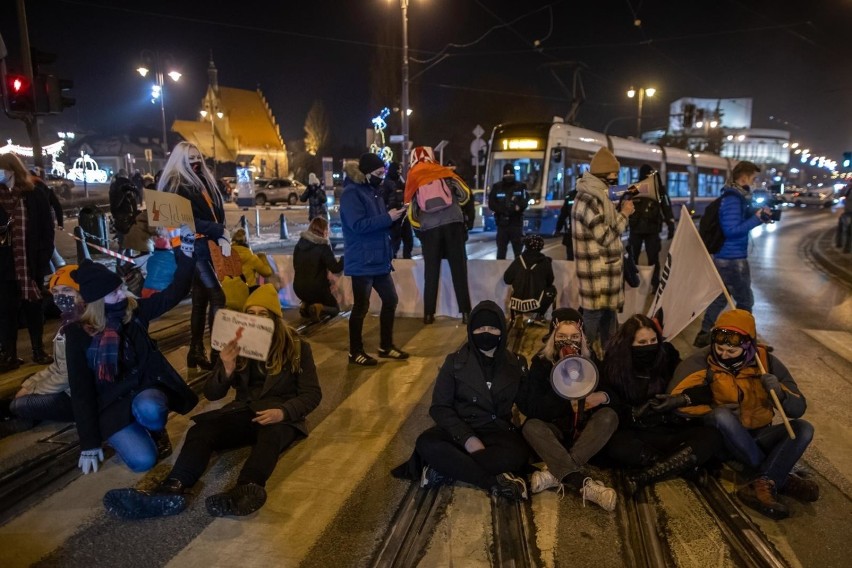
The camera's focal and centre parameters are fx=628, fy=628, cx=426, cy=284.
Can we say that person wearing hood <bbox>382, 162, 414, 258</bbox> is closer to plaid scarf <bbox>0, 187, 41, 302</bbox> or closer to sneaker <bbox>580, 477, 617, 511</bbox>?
plaid scarf <bbox>0, 187, 41, 302</bbox>

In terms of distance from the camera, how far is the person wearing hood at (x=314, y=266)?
786cm

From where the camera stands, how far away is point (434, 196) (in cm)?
660

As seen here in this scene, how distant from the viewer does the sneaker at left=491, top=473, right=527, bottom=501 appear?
11.5ft

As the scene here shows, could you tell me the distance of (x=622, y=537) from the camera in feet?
10.7

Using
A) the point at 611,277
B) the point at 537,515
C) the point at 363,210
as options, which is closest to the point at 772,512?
the point at 537,515

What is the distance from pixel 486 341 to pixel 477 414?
46 cm

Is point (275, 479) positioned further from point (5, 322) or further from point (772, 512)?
point (5, 322)

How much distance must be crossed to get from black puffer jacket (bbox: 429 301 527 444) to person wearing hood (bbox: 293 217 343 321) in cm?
424

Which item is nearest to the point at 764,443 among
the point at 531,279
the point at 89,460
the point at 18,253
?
the point at 531,279

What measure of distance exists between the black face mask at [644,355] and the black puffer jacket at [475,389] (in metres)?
0.82

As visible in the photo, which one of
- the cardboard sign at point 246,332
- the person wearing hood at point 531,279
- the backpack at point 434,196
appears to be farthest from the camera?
the person wearing hood at point 531,279

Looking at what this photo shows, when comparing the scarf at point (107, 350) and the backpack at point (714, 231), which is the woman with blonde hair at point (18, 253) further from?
the backpack at point (714, 231)

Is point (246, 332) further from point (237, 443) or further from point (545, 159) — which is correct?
point (545, 159)

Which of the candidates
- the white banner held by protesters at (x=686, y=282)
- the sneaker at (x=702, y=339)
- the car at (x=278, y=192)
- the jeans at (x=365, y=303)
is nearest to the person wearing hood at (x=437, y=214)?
the jeans at (x=365, y=303)
